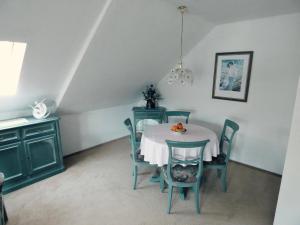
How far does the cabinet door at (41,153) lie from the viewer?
2.71 metres

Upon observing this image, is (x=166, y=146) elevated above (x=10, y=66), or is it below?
below

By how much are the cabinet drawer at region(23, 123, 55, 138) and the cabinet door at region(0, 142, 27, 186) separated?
0.17 m

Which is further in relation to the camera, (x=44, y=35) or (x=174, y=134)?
(x=174, y=134)

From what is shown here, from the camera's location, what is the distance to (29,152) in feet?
8.83

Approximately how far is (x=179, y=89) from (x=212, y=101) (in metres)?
0.77

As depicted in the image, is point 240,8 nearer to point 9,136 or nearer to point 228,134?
point 228,134

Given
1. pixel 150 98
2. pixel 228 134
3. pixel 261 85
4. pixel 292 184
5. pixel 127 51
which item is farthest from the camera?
pixel 150 98

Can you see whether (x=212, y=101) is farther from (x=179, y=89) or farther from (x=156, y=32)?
(x=156, y=32)

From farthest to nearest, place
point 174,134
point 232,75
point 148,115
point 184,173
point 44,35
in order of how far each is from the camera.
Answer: point 148,115
point 232,75
point 174,134
point 184,173
point 44,35

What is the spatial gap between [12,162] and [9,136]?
0.36 meters

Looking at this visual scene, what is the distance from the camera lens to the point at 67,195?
250cm

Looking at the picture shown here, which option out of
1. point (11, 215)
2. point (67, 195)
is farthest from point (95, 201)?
point (11, 215)

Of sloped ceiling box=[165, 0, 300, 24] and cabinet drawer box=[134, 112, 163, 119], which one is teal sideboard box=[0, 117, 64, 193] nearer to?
cabinet drawer box=[134, 112, 163, 119]

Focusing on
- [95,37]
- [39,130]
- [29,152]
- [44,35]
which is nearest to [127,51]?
[95,37]
